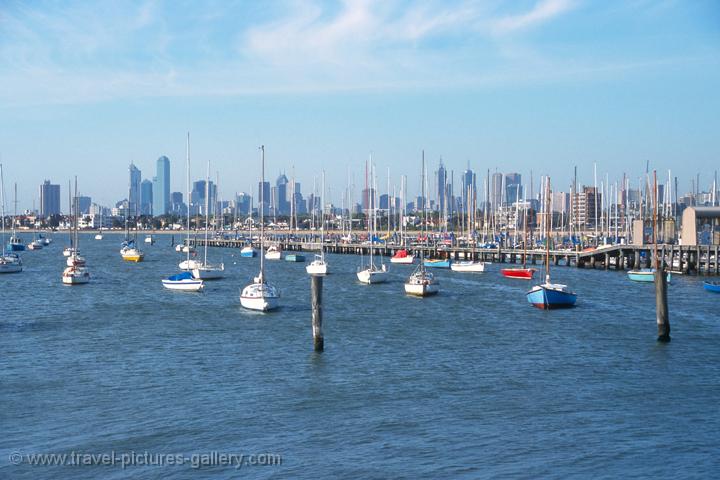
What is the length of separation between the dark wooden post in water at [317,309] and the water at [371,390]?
606 mm

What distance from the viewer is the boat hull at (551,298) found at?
5472 centimetres

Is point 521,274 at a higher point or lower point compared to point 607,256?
lower

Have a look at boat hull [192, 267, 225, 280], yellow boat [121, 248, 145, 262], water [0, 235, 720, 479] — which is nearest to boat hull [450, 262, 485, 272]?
boat hull [192, 267, 225, 280]

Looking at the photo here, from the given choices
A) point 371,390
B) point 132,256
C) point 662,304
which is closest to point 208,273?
Result: point 132,256

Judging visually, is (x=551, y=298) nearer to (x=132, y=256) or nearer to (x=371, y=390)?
(x=371, y=390)

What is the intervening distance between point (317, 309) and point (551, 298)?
75.5 ft

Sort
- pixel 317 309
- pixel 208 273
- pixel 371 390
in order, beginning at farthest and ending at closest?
pixel 208 273 < pixel 317 309 < pixel 371 390

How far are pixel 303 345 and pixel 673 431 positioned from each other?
18097 millimetres

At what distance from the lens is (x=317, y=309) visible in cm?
3584

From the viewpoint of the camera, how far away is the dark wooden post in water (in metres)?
35.5

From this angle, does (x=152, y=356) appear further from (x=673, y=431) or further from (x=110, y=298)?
(x=110, y=298)

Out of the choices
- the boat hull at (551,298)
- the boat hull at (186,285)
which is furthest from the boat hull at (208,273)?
the boat hull at (551,298)

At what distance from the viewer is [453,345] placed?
134 feet

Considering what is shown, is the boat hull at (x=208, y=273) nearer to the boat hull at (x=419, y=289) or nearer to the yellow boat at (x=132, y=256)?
the boat hull at (x=419, y=289)
